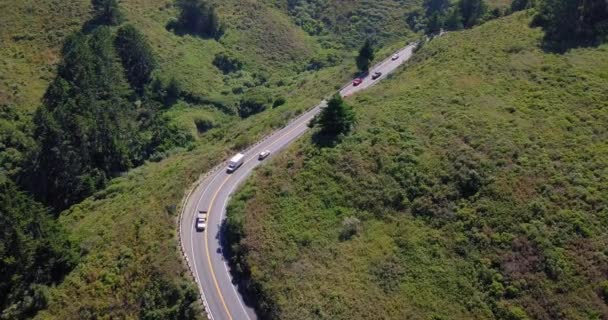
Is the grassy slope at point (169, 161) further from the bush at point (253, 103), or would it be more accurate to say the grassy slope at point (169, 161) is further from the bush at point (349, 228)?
the bush at point (349, 228)

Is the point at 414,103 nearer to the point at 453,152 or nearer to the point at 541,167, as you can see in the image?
the point at 453,152

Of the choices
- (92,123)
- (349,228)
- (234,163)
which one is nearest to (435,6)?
(234,163)

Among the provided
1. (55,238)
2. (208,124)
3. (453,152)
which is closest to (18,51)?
(208,124)

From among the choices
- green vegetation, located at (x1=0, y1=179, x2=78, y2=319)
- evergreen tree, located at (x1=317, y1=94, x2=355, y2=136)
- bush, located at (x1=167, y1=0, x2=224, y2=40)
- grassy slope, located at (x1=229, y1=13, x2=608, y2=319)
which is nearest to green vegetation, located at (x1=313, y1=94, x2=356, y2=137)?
evergreen tree, located at (x1=317, y1=94, x2=355, y2=136)

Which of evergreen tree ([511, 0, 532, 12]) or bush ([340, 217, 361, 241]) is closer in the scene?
bush ([340, 217, 361, 241])

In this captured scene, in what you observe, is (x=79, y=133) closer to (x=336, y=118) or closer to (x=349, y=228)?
(x=336, y=118)

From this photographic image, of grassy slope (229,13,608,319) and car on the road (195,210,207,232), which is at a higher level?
car on the road (195,210,207,232)

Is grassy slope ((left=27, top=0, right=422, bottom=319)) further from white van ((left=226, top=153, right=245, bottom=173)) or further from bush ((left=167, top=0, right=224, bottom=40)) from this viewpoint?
white van ((left=226, top=153, right=245, bottom=173))
